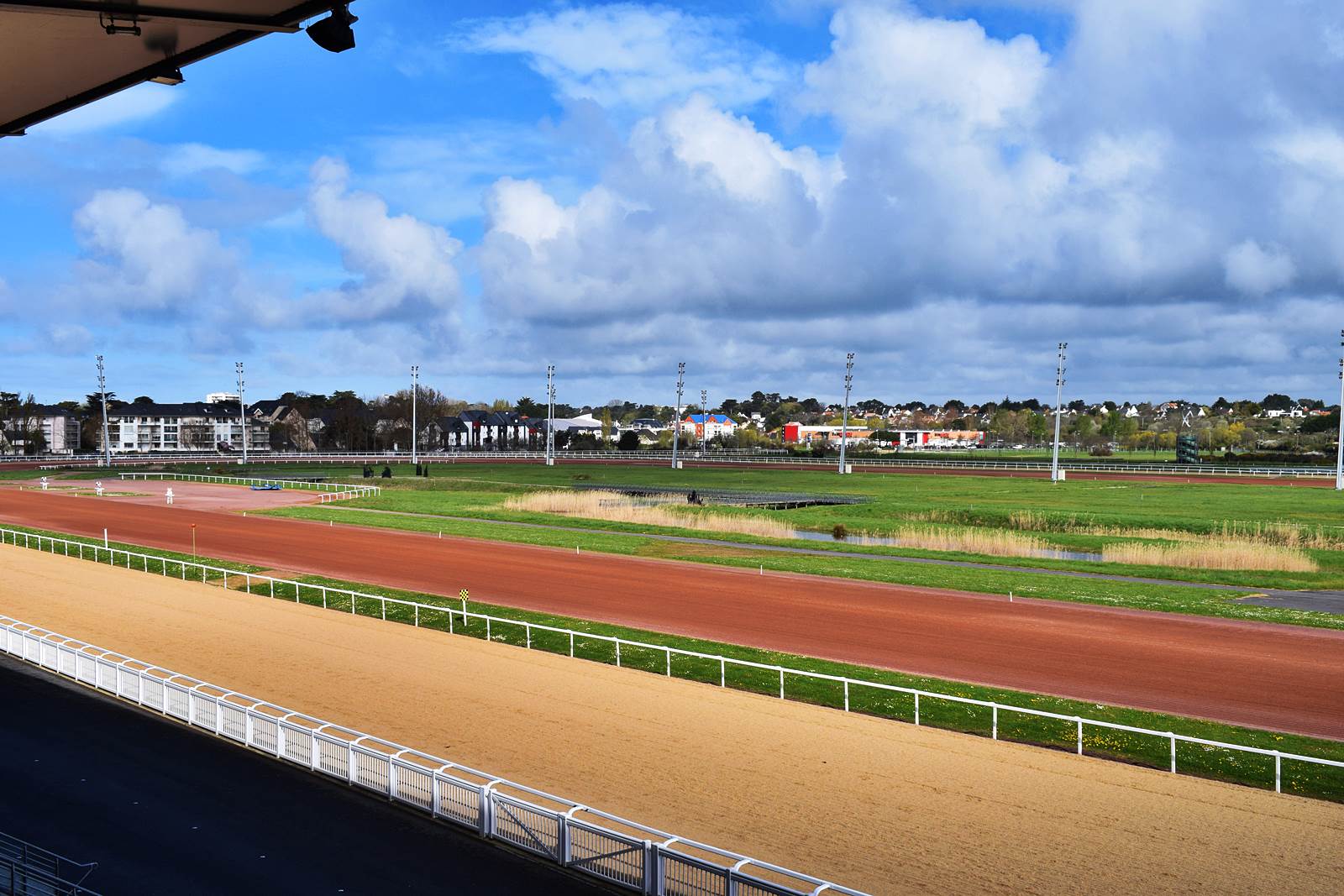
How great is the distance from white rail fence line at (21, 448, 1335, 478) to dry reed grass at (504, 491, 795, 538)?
4380 cm

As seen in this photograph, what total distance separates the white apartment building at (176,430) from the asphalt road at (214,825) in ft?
527

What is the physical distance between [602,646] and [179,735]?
354 inches

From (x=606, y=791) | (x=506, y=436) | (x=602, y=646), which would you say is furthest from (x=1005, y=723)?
(x=506, y=436)

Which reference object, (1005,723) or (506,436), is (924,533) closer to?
(1005,723)

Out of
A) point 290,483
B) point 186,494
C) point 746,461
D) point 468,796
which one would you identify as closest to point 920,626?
point 468,796

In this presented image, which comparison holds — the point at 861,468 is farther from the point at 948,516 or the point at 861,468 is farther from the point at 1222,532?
the point at 1222,532

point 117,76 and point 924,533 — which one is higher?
point 117,76

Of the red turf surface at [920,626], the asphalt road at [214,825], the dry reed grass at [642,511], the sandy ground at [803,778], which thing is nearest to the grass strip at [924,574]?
the red turf surface at [920,626]

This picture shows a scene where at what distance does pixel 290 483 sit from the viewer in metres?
74.3

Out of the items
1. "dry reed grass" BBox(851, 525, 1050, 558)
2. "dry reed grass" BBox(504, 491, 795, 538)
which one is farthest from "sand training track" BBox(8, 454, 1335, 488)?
"dry reed grass" BBox(851, 525, 1050, 558)

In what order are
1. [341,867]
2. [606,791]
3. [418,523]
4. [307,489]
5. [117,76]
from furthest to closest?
[307,489] < [418,523] < [606,791] < [341,867] < [117,76]

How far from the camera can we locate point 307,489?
70.4 meters

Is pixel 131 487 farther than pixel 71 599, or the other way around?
pixel 131 487

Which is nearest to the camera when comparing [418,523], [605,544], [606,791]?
[606,791]
